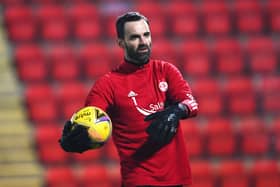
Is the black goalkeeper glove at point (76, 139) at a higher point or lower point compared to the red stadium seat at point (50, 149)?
higher

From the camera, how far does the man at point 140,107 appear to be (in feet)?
10.2

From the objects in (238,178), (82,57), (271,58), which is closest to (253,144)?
(238,178)

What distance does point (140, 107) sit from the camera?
313cm

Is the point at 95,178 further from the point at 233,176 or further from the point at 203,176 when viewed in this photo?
the point at 233,176

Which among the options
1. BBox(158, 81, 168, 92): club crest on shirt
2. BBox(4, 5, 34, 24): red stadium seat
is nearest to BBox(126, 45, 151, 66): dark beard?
BBox(158, 81, 168, 92): club crest on shirt

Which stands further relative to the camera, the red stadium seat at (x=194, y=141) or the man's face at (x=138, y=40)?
the red stadium seat at (x=194, y=141)

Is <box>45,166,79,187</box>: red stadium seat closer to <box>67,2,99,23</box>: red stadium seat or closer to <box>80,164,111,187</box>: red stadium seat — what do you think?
<box>80,164,111,187</box>: red stadium seat

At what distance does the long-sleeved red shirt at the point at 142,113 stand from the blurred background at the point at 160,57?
299 cm

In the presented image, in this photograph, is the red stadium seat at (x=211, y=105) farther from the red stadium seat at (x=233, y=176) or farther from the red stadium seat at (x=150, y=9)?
the red stadium seat at (x=150, y=9)

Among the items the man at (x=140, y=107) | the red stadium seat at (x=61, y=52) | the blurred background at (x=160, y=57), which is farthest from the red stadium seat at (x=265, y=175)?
the man at (x=140, y=107)

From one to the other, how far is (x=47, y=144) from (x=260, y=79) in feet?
6.81

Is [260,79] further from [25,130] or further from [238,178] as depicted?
[25,130]

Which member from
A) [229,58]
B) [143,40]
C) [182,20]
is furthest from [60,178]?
[143,40]

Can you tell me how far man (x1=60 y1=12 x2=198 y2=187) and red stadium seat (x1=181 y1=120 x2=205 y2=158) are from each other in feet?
10.6
